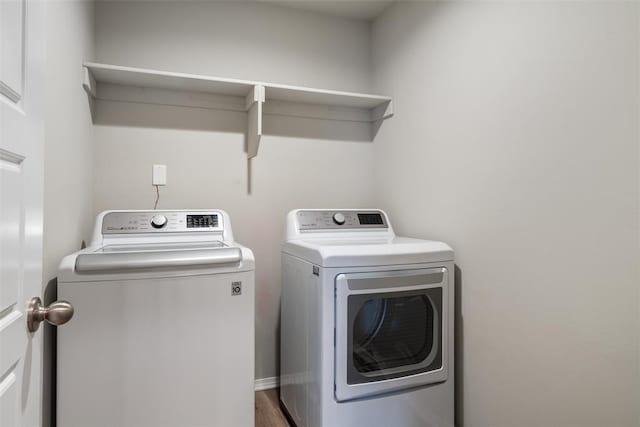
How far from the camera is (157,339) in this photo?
1.32 metres

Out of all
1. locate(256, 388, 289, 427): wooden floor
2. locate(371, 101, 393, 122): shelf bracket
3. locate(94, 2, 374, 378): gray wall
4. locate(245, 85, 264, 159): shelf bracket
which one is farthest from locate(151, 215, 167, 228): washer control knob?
locate(371, 101, 393, 122): shelf bracket

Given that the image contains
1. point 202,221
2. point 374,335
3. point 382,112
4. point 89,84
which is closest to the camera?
point 374,335

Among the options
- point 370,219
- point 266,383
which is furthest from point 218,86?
point 266,383

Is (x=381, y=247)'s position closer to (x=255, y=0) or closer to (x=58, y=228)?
(x=58, y=228)

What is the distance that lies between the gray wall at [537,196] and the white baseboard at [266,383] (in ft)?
3.48

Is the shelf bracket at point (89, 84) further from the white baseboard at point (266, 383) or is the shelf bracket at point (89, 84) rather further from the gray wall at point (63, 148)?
the white baseboard at point (266, 383)

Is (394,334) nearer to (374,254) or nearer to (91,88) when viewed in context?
(374,254)

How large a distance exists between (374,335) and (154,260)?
92cm

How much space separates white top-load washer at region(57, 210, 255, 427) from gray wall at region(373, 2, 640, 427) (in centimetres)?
100

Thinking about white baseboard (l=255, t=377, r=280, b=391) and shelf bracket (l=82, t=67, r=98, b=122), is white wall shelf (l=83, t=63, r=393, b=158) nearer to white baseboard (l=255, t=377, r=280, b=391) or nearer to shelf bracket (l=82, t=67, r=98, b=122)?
shelf bracket (l=82, t=67, r=98, b=122)

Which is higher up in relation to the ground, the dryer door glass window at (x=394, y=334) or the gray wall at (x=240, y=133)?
the gray wall at (x=240, y=133)

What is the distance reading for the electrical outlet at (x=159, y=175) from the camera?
A: 2.06 m

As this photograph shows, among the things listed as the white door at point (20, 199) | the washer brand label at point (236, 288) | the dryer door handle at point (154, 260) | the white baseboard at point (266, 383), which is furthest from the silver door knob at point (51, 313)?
the white baseboard at point (266, 383)

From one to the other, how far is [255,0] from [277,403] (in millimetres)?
2368
